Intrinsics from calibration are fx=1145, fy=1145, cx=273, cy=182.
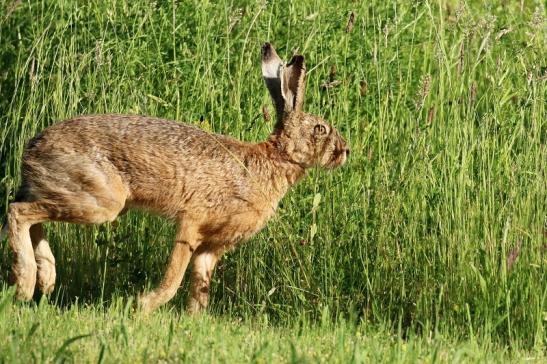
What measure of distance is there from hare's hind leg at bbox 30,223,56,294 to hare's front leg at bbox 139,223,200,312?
1.86ft

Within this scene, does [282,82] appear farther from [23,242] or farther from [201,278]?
[23,242]

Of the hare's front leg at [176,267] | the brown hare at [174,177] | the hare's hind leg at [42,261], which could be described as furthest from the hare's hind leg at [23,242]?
the hare's front leg at [176,267]

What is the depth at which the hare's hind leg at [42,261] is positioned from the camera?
6.93 m

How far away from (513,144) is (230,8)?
2.24m

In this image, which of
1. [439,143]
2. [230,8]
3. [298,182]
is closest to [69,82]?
[230,8]

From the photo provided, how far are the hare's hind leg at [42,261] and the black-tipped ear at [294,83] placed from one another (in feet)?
5.77

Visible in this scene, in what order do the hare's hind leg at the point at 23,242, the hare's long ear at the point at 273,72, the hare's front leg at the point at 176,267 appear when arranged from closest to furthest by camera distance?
the hare's hind leg at the point at 23,242, the hare's front leg at the point at 176,267, the hare's long ear at the point at 273,72

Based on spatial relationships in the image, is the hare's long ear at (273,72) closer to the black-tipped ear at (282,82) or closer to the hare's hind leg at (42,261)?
the black-tipped ear at (282,82)

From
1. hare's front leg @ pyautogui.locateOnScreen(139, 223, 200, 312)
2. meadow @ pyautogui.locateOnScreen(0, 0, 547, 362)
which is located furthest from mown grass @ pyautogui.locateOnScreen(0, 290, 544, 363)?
hare's front leg @ pyautogui.locateOnScreen(139, 223, 200, 312)

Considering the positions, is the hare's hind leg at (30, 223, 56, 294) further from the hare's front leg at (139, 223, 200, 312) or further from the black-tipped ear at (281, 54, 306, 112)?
the black-tipped ear at (281, 54, 306, 112)

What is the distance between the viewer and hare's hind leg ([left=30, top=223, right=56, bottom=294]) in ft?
22.7

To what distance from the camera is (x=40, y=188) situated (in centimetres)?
677

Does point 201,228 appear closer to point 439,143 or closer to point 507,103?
point 439,143

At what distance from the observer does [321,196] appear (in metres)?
7.22
